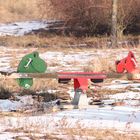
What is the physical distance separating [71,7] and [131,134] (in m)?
22.0

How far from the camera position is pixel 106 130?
5.99 meters

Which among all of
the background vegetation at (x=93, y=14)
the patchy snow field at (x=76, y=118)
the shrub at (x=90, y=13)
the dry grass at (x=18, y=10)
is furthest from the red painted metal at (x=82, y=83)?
the dry grass at (x=18, y=10)

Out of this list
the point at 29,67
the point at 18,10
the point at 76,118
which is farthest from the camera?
the point at 18,10

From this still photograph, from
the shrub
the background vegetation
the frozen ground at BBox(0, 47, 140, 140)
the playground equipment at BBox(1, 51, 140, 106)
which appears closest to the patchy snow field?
the frozen ground at BBox(0, 47, 140, 140)

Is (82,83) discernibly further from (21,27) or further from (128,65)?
(21,27)

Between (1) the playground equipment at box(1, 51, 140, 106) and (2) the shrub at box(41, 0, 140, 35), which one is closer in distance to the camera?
(1) the playground equipment at box(1, 51, 140, 106)

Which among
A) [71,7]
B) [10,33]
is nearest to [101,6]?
[71,7]

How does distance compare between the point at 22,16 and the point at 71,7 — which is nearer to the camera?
the point at 71,7

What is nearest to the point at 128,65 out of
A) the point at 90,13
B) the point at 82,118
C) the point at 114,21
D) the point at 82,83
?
the point at 82,83

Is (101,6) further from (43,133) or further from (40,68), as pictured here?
(43,133)

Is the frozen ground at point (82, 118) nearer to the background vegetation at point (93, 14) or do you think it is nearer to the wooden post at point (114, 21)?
the wooden post at point (114, 21)

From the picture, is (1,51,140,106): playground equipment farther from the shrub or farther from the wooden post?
the shrub

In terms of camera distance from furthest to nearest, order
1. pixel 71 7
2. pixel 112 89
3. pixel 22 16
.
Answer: pixel 22 16, pixel 71 7, pixel 112 89

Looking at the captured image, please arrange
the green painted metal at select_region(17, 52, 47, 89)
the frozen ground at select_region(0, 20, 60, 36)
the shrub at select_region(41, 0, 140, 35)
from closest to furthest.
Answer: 1. the green painted metal at select_region(17, 52, 47, 89)
2. the shrub at select_region(41, 0, 140, 35)
3. the frozen ground at select_region(0, 20, 60, 36)
